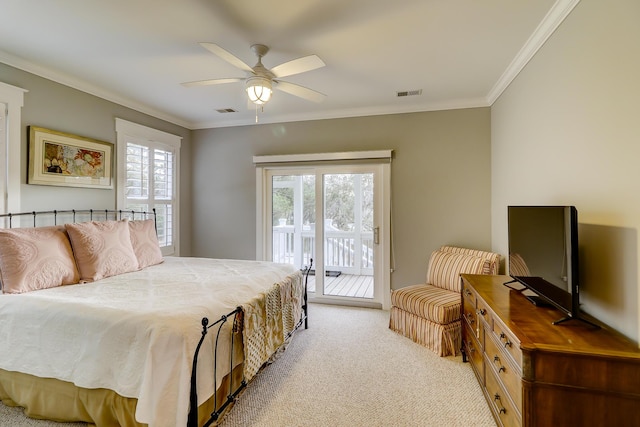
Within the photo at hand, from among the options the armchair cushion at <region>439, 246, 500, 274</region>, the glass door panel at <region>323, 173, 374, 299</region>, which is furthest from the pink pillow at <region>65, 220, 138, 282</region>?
the armchair cushion at <region>439, 246, 500, 274</region>

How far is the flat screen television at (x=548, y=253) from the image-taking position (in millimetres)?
1566

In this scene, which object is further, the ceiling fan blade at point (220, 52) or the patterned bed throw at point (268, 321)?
the patterned bed throw at point (268, 321)

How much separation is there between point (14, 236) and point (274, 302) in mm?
2020

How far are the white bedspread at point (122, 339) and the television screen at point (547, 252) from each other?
1980 mm

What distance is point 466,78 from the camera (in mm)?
3115

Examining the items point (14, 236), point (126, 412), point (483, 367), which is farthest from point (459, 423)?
point (14, 236)

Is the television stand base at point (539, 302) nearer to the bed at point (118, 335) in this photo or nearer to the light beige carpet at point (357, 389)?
the light beige carpet at point (357, 389)

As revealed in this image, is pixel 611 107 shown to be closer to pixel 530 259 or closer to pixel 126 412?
pixel 530 259

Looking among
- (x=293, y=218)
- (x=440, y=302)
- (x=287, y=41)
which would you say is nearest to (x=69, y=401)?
(x=287, y=41)

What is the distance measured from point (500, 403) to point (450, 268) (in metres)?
1.76

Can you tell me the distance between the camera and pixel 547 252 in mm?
1818

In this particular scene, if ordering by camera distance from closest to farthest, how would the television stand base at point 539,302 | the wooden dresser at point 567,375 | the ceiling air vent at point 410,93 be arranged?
the wooden dresser at point 567,375 < the television stand base at point 539,302 < the ceiling air vent at point 410,93

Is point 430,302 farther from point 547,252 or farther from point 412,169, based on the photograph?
point 412,169

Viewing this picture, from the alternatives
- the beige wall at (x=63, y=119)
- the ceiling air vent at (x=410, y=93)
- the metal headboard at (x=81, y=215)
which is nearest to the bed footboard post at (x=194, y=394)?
the metal headboard at (x=81, y=215)
